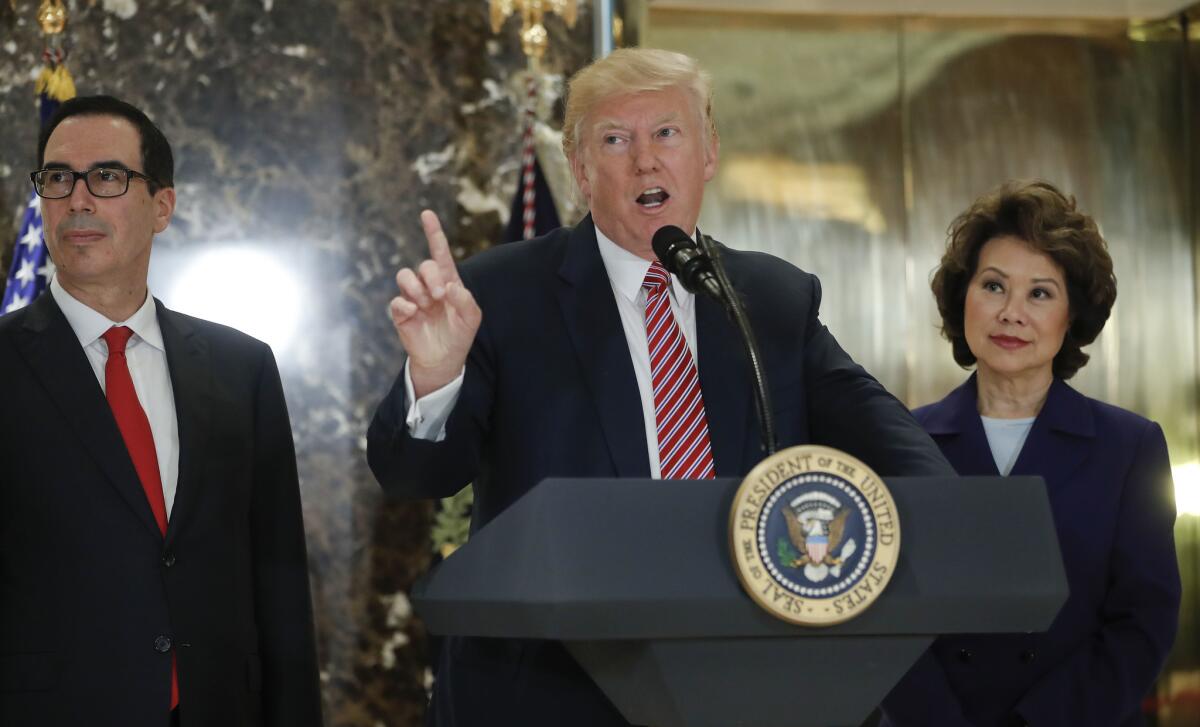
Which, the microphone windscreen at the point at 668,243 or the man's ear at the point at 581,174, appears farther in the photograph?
the man's ear at the point at 581,174

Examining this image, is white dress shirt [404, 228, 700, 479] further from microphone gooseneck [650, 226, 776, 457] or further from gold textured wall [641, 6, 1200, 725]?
gold textured wall [641, 6, 1200, 725]

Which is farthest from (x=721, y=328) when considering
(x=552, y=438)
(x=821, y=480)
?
(x=821, y=480)

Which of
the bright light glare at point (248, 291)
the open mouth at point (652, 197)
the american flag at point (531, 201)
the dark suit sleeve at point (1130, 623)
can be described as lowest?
the dark suit sleeve at point (1130, 623)

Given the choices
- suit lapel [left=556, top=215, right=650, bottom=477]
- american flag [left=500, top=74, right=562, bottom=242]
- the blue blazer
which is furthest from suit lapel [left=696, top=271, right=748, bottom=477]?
american flag [left=500, top=74, right=562, bottom=242]

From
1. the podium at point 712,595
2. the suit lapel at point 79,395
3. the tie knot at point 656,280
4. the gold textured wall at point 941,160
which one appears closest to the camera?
the podium at point 712,595

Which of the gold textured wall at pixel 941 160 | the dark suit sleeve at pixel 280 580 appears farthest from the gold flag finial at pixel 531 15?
the dark suit sleeve at pixel 280 580

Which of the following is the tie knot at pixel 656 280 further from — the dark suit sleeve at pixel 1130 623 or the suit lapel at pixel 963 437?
the dark suit sleeve at pixel 1130 623

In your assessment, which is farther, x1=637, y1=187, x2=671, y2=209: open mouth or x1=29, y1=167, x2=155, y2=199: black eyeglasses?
x1=29, y1=167, x2=155, y2=199: black eyeglasses

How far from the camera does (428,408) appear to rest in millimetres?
1848

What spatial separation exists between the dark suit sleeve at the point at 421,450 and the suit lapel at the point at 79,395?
2.98ft

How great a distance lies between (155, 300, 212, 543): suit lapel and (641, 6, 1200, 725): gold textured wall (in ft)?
11.7

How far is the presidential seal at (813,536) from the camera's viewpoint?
1427 millimetres

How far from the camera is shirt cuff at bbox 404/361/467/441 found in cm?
184

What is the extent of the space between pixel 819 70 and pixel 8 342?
4.38m
